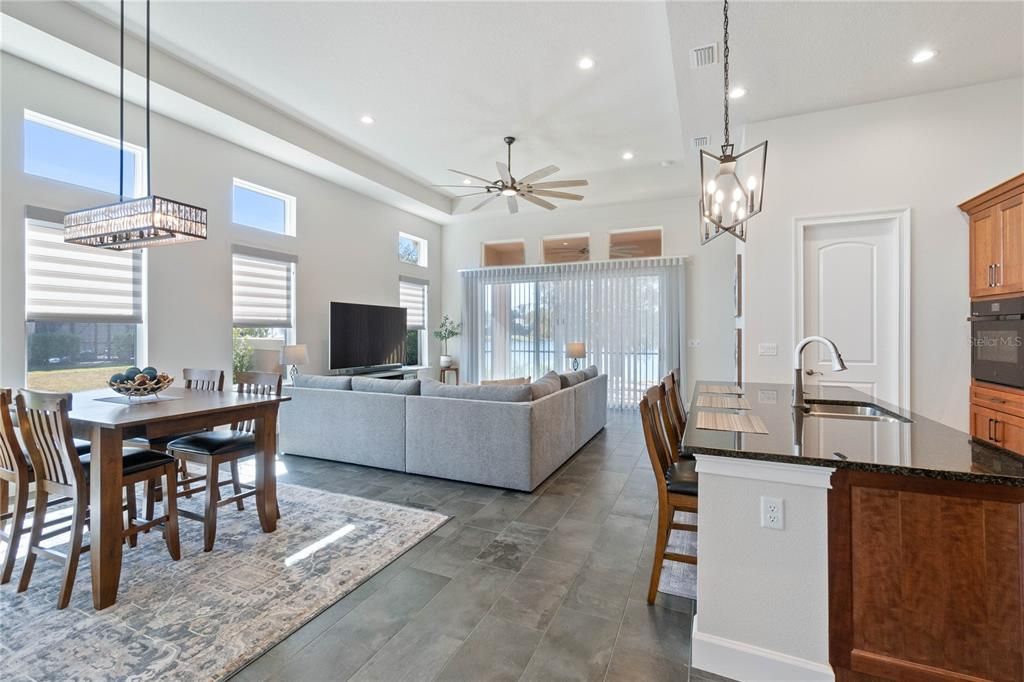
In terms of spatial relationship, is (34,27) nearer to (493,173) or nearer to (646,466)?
(493,173)

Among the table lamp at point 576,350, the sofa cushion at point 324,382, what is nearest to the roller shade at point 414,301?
the table lamp at point 576,350

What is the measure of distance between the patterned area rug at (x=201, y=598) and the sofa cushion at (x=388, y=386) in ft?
3.76

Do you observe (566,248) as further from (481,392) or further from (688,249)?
(481,392)

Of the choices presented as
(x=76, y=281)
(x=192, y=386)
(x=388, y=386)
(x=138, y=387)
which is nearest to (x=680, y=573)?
(x=388, y=386)

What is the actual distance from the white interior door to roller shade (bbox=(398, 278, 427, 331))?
5909 mm

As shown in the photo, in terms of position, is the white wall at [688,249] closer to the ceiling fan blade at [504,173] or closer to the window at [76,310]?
→ the ceiling fan blade at [504,173]

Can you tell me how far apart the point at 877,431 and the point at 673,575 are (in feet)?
3.91

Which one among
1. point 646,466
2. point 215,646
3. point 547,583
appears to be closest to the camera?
point 215,646

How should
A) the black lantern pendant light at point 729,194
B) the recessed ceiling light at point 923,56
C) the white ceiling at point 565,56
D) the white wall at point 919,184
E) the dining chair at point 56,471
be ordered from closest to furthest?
1. the dining chair at point 56,471
2. the black lantern pendant light at point 729,194
3. the white ceiling at point 565,56
4. the recessed ceiling light at point 923,56
5. the white wall at point 919,184

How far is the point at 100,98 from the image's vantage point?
387cm

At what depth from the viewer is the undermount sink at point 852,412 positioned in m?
2.20

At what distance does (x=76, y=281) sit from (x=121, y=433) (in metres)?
2.57

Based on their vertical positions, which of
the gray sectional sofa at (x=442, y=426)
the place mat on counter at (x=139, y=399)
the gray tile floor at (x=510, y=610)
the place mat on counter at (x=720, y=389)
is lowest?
the gray tile floor at (x=510, y=610)

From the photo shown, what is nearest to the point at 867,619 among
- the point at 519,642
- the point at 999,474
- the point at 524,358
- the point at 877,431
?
the point at 999,474
